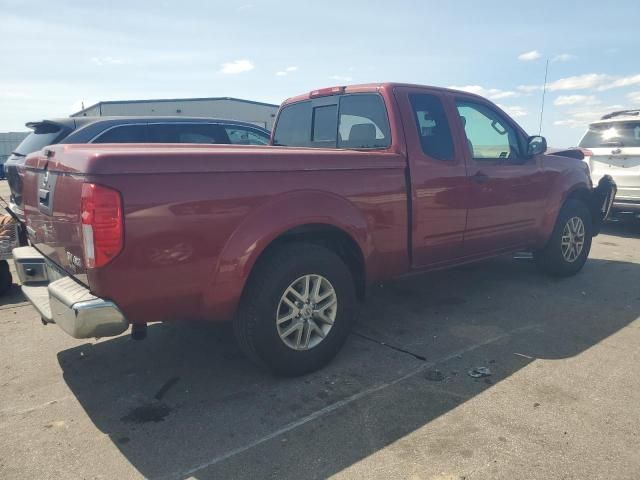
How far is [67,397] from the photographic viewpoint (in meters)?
3.00

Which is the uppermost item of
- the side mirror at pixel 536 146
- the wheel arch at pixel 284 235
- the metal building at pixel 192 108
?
the metal building at pixel 192 108

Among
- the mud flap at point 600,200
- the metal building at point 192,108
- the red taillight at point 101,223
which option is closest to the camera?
the red taillight at point 101,223

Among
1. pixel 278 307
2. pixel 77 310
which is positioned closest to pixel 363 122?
pixel 278 307

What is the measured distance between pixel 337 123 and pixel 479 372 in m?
2.37

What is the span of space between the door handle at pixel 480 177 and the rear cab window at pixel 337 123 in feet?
3.20

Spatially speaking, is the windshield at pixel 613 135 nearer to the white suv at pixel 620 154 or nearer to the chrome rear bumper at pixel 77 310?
the white suv at pixel 620 154

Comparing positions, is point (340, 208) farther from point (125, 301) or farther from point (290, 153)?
point (125, 301)

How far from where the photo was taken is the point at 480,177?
425cm

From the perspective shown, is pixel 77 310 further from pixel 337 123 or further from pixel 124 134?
pixel 124 134

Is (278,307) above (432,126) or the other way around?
the other way around

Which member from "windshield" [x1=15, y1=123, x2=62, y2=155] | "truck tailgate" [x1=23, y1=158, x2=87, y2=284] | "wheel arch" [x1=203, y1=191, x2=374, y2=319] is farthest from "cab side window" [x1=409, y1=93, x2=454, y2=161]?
"windshield" [x1=15, y1=123, x2=62, y2=155]

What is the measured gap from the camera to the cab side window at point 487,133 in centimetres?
430

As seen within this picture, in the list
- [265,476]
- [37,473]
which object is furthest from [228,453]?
[37,473]

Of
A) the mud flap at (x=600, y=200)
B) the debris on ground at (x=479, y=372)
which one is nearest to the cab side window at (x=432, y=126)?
the debris on ground at (x=479, y=372)
